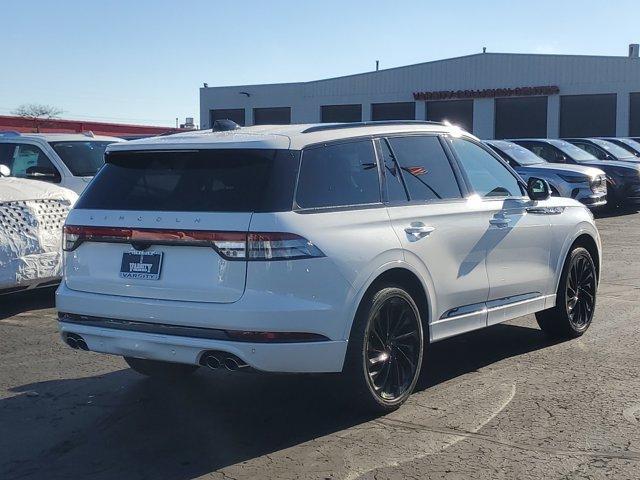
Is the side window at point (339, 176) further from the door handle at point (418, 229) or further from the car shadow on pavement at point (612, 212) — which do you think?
the car shadow on pavement at point (612, 212)

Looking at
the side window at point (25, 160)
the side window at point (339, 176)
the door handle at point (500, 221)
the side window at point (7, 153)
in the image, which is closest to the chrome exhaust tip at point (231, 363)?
the side window at point (339, 176)

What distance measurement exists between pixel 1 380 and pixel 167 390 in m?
1.28

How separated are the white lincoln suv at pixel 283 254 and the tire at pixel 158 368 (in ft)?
0.04

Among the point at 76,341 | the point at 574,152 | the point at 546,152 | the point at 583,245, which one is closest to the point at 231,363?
the point at 76,341

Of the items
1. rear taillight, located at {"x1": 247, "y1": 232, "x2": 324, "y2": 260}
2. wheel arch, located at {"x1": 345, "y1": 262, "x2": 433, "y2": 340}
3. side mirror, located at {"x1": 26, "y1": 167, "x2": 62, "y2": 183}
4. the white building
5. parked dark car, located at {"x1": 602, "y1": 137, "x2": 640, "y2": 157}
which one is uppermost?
the white building

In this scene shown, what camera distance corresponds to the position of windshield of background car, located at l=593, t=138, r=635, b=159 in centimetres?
2383

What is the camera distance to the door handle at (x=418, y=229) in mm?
5797

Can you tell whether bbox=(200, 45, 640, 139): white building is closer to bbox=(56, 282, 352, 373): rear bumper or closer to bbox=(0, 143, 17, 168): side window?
bbox=(0, 143, 17, 168): side window

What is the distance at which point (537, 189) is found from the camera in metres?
7.37

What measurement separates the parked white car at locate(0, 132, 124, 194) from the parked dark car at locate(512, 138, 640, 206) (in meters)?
12.6

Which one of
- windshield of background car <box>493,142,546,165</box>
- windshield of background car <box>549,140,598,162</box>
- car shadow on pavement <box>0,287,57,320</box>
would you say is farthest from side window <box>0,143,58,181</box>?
windshield of background car <box>549,140,598,162</box>

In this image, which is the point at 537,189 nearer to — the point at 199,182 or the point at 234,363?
the point at 199,182

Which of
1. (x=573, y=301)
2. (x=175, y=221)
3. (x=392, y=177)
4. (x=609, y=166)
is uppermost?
(x=609, y=166)

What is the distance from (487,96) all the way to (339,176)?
42140 millimetres
